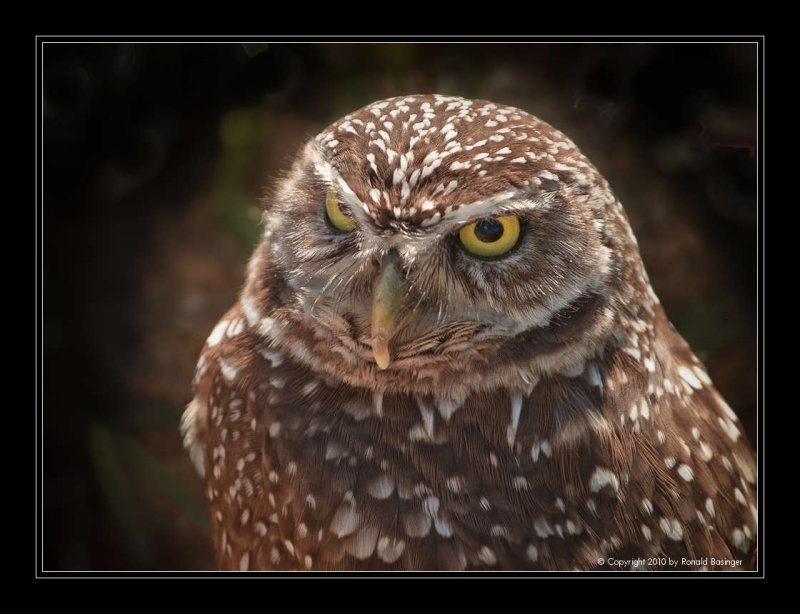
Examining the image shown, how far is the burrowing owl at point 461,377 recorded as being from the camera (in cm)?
129

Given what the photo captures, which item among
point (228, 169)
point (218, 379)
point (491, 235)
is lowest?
point (218, 379)

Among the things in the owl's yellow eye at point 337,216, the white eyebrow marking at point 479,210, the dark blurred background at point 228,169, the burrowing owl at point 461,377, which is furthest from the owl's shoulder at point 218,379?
the white eyebrow marking at point 479,210

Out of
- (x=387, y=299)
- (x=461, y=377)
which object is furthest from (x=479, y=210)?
(x=461, y=377)

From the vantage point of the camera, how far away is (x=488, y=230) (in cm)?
125

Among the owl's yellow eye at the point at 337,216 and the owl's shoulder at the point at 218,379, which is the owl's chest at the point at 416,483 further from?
the owl's yellow eye at the point at 337,216

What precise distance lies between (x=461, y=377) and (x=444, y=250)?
0.91ft

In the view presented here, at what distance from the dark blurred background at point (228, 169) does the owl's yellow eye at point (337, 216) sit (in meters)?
0.29

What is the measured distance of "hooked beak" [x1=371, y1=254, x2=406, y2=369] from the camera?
1271 millimetres

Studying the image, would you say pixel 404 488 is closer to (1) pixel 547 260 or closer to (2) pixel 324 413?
(2) pixel 324 413

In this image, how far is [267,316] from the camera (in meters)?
1.52

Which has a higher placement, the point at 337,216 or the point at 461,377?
the point at 337,216

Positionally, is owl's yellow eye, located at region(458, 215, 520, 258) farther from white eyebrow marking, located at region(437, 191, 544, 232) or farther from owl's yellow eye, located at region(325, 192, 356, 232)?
owl's yellow eye, located at region(325, 192, 356, 232)

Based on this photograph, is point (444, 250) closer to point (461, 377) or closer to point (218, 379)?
point (461, 377)

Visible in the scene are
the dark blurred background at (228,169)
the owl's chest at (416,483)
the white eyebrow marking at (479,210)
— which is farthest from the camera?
the dark blurred background at (228,169)
